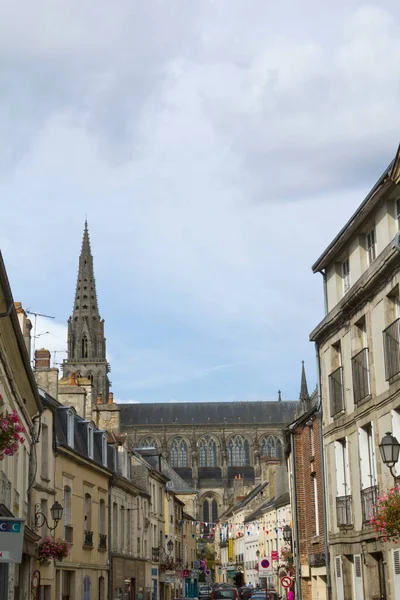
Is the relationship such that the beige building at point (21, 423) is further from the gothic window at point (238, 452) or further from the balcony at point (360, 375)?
the gothic window at point (238, 452)

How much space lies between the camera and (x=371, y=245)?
17516 millimetres

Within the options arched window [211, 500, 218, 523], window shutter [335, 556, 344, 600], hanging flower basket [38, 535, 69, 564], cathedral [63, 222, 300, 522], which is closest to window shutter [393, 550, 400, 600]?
window shutter [335, 556, 344, 600]

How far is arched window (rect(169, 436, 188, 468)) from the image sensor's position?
12575 cm

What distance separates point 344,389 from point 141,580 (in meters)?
24.9

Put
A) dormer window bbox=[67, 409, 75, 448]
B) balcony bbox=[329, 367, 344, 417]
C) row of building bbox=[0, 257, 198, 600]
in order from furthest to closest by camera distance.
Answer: dormer window bbox=[67, 409, 75, 448]
balcony bbox=[329, 367, 344, 417]
row of building bbox=[0, 257, 198, 600]

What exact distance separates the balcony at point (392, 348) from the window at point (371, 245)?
7.42 feet

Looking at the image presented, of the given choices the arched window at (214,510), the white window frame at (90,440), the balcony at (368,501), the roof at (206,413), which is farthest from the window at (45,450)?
the roof at (206,413)

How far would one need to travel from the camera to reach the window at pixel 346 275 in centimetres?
1914

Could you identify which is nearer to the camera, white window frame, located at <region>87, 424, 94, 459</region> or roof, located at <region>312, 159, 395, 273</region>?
roof, located at <region>312, 159, 395, 273</region>

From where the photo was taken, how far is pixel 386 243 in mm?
16156

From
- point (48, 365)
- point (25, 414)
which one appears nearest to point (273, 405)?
point (48, 365)

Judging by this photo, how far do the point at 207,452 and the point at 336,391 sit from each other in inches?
4314

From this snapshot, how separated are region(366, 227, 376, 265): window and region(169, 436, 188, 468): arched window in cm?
11019

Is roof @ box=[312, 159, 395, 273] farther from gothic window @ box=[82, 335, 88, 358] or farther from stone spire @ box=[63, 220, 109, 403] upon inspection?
gothic window @ box=[82, 335, 88, 358]
